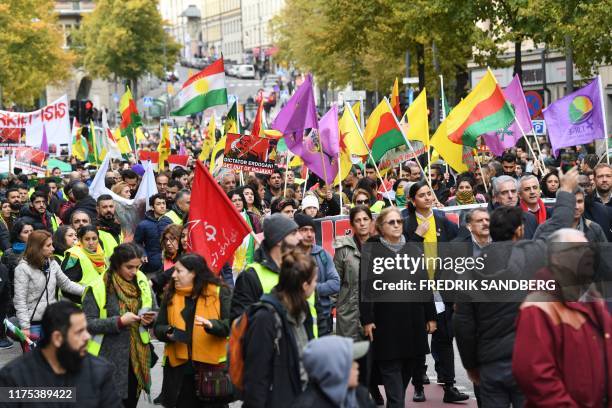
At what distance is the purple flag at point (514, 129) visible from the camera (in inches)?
691

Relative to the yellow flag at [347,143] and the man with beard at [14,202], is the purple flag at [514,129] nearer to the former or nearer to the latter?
the yellow flag at [347,143]

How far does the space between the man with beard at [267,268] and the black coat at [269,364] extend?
0.86 m

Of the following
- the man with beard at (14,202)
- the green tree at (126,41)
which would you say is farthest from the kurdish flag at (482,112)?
the green tree at (126,41)

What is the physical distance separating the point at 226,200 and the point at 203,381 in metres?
1.40

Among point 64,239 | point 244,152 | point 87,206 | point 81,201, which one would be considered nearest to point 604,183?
point 64,239

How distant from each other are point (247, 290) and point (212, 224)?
68.4 inches

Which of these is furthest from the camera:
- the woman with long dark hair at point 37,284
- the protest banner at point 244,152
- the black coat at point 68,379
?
the protest banner at point 244,152

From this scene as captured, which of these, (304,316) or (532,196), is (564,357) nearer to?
(304,316)

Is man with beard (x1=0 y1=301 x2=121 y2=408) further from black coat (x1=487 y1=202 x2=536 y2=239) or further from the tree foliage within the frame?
the tree foliage

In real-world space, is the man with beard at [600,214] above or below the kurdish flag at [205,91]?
below

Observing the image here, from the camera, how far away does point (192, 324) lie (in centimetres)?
870

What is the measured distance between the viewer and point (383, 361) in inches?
380

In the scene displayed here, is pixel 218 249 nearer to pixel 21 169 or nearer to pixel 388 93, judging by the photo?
pixel 21 169

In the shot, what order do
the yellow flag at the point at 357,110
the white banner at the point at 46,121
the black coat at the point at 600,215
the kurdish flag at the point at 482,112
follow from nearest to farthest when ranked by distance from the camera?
the black coat at the point at 600,215
the kurdish flag at the point at 482,112
the yellow flag at the point at 357,110
the white banner at the point at 46,121
